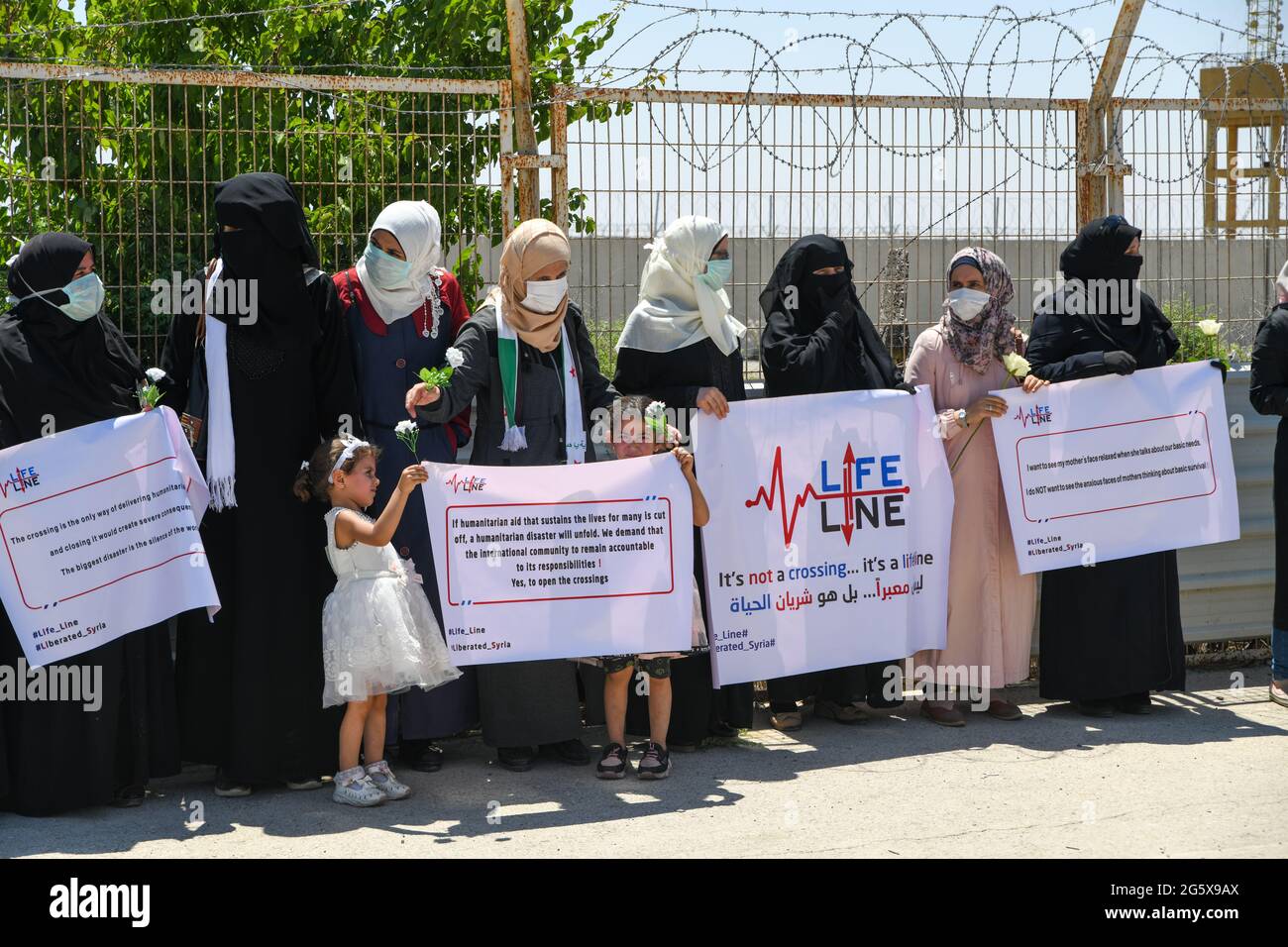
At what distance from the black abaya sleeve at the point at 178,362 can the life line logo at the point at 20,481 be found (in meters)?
0.58

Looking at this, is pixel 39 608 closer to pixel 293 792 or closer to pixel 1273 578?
pixel 293 792

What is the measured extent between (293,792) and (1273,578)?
201 inches

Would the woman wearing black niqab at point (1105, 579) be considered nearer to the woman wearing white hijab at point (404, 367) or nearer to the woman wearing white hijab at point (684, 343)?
the woman wearing white hijab at point (684, 343)

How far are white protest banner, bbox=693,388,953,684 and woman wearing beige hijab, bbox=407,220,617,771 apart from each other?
0.56m

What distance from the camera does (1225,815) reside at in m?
5.17

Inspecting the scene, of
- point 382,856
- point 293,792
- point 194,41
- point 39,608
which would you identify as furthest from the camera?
point 194,41

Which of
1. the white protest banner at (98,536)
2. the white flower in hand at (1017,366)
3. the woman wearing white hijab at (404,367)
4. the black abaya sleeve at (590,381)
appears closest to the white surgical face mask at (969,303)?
the white flower in hand at (1017,366)

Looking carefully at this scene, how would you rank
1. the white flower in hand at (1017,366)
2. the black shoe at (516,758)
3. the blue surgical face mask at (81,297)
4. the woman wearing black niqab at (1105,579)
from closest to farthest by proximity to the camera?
1. the blue surgical face mask at (81,297)
2. the black shoe at (516,758)
3. the white flower in hand at (1017,366)
4. the woman wearing black niqab at (1105,579)

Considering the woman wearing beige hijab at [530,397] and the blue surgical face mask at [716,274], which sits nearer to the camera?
the woman wearing beige hijab at [530,397]

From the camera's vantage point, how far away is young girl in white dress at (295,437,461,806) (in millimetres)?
5219

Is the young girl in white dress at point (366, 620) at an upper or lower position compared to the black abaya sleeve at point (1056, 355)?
lower

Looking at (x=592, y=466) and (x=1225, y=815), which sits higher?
(x=592, y=466)

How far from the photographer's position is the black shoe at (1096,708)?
663cm

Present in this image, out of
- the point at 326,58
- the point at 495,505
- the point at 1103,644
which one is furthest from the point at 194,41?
the point at 1103,644
